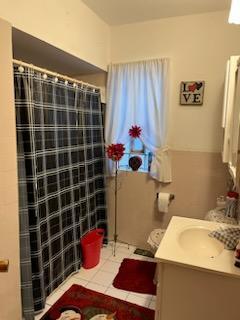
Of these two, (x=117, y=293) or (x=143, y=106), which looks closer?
(x=117, y=293)

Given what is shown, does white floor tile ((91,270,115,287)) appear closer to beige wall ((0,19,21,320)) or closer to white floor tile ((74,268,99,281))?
white floor tile ((74,268,99,281))

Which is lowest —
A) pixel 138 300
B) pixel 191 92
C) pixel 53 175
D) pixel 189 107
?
pixel 138 300

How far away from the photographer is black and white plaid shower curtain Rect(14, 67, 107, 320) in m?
1.72

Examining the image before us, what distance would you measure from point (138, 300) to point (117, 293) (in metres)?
0.20

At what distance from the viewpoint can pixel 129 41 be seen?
8.56 feet

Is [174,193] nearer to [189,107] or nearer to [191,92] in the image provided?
[189,107]

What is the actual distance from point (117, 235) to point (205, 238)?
150 centimetres

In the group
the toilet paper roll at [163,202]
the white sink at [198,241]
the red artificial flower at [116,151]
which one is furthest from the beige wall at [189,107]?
the white sink at [198,241]

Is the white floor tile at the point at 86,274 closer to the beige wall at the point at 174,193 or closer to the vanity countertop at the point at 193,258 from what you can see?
the beige wall at the point at 174,193

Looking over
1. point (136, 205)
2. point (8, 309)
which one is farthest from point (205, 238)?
point (8, 309)

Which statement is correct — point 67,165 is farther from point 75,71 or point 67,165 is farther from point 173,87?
point 173,87

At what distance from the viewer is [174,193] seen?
2605mm

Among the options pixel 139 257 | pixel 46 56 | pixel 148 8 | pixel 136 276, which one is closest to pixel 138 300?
pixel 136 276

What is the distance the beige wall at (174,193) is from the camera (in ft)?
7.97
